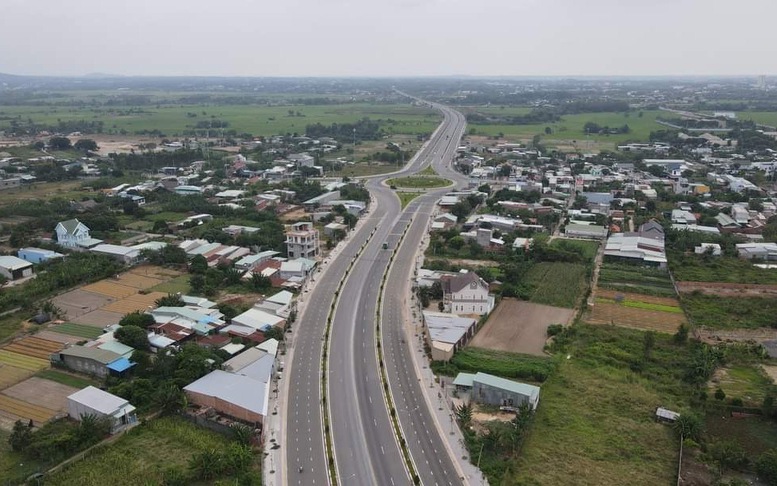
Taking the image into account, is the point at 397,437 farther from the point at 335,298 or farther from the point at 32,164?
the point at 32,164

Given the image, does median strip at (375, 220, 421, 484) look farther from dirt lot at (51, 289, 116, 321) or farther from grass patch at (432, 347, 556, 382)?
dirt lot at (51, 289, 116, 321)

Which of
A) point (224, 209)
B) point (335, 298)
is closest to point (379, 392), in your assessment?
point (335, 298)

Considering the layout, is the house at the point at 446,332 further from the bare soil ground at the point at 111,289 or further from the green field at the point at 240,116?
the green field at the point at 240,116

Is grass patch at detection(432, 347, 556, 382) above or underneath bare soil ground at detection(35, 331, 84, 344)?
underneath

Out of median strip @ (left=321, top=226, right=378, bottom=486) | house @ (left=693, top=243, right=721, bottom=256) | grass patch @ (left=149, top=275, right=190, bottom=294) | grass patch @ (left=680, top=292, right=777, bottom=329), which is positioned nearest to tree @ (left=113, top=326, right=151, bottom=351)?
grass patch @ (left=149, top=275, right=190, bottom=294)

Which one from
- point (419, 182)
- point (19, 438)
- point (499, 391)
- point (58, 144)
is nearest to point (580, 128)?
point (419, 182)

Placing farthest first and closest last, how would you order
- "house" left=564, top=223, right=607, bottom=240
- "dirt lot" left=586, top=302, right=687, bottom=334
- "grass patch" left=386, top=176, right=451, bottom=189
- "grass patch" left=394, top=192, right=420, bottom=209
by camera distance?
1. "grass patch" left=386, top=176, right=451, bottom=189
2. "grass patch" left=394, top=192, right=420, bottom=209
3. "house" left=564, top=223, right=607, bottom=240
4. "dirt lot" left=586, top=302, right=687, bottom=334
